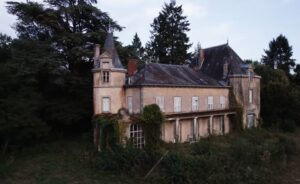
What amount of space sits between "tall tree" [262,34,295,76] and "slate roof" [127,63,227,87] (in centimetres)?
4094

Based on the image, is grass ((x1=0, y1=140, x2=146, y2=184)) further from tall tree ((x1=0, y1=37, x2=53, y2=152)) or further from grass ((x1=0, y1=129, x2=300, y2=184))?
tall tree ((x1=0, y1=37, x2=53, y2=152))

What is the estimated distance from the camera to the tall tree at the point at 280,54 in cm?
6575

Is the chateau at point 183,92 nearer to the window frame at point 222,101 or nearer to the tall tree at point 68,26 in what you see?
the window frame at point 222,101

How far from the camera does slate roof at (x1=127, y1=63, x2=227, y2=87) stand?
2639 cm

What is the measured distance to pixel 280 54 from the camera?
67.3 metres

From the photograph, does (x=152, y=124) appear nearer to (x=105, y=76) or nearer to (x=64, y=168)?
(x=105, y=76)

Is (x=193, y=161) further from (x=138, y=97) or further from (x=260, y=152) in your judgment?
(x=138, y=97)


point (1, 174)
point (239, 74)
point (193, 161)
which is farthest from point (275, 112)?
point (1, 174)

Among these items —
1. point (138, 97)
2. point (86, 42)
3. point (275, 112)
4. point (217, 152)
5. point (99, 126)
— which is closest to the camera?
point (217, 152)

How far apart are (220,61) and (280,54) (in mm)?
39767

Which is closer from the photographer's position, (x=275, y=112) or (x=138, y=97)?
(x=138, y=97)

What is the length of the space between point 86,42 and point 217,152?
19659 mm

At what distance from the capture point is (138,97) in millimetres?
25656

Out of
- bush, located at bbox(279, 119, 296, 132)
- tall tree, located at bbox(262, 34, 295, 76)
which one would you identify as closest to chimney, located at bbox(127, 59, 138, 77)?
bush, located at bbox(279, 119, 296, 132)
